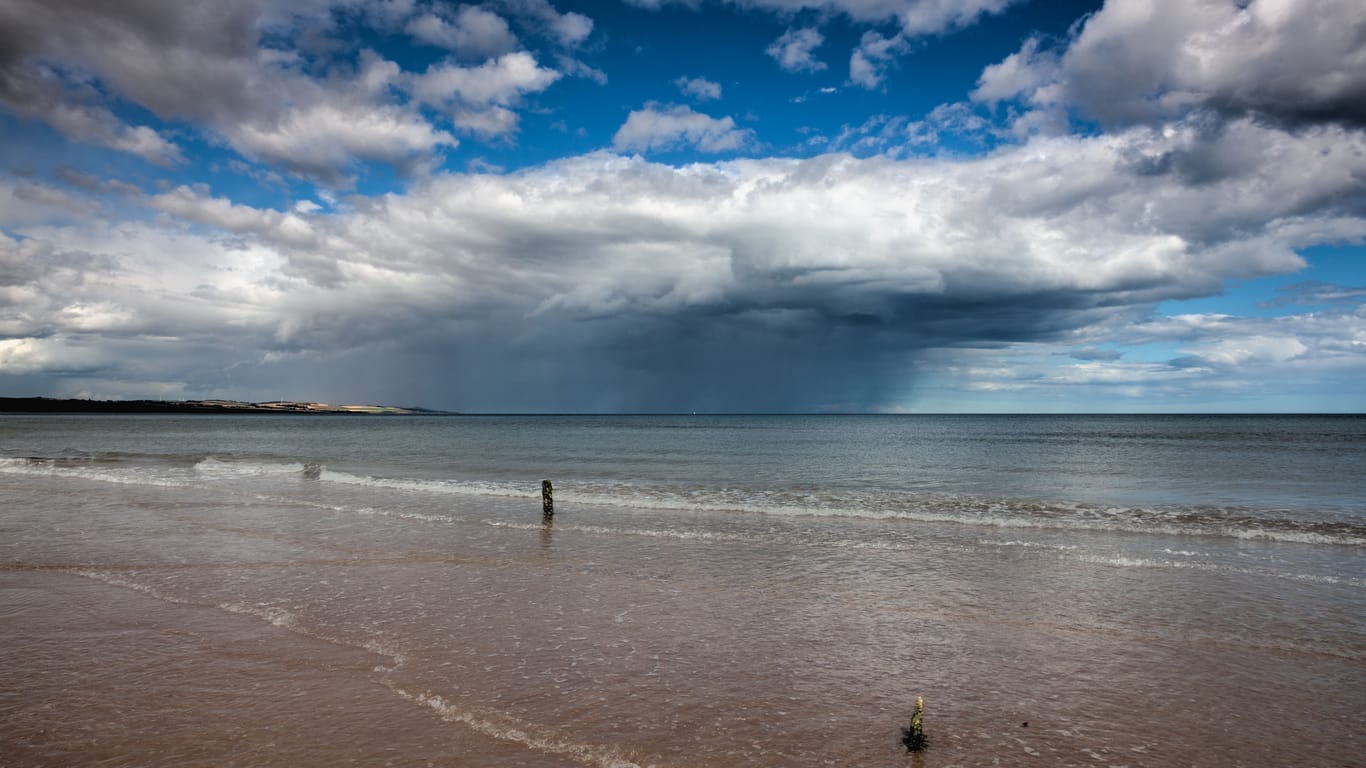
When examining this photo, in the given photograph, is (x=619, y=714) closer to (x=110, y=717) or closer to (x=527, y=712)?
(x=527, y=712)

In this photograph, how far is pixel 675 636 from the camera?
34.3 feet

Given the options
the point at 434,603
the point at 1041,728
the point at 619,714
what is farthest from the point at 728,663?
the point at 434,603

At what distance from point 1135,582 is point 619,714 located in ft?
39.2

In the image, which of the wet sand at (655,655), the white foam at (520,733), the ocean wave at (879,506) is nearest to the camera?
the white foam at (520,733)

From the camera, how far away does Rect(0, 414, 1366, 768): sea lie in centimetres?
716

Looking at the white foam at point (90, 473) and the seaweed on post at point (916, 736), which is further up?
the seaweed on post at point (916, 736)

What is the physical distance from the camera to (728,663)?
9.37 m

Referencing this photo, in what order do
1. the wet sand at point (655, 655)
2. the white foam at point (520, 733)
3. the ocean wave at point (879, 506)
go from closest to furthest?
the white foam at point (520, 733)
the wet sand at point (655, 655)
the ocean wave at point (879, 506)

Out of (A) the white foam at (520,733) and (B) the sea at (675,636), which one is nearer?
(A) the white foam at (520,733)

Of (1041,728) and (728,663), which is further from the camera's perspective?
(728,663)

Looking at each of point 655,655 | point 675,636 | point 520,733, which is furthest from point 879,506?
point 520,733

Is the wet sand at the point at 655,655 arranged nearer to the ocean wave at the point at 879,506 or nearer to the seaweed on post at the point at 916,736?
the seaweed on post at the point at 916,736

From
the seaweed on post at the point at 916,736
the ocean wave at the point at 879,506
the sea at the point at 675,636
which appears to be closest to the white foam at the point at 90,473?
the ocean wave at the point at 879,506

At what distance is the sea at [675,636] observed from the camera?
7.16 metres
